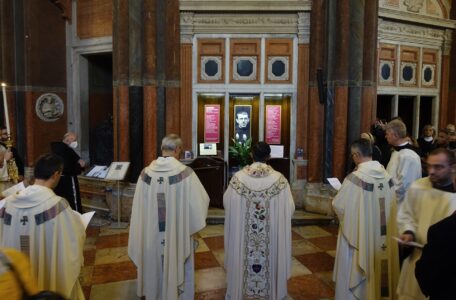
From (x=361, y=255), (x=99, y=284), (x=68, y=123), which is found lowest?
(x=99, y=284)

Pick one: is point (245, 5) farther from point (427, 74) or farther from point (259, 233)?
point (259, 233)

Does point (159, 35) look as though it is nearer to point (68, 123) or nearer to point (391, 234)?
point (68, 123)

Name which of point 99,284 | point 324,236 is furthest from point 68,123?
point 324,236

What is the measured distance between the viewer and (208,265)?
5.66 meters

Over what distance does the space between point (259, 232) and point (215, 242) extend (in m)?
2.41

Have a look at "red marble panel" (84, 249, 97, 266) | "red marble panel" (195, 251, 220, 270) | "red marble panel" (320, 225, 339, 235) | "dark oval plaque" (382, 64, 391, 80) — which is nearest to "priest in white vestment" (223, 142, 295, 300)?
"red marble panel" (195, 251, 220, 270)

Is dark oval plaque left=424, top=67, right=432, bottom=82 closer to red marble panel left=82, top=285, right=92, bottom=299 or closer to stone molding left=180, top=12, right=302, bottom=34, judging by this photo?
stone molding left=180, top=12, right=302, bottom=34

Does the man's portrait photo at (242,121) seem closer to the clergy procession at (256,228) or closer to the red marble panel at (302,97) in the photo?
the red marble panel at (302,97)

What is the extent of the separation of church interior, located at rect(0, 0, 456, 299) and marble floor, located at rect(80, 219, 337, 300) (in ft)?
0.20

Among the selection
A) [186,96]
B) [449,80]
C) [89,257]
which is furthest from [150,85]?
[449,80]

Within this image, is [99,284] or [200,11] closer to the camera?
[99,284]

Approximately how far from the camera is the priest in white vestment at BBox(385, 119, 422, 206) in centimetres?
475

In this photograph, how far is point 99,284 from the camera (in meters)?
5.03

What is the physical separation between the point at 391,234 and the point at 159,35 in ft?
17.5
